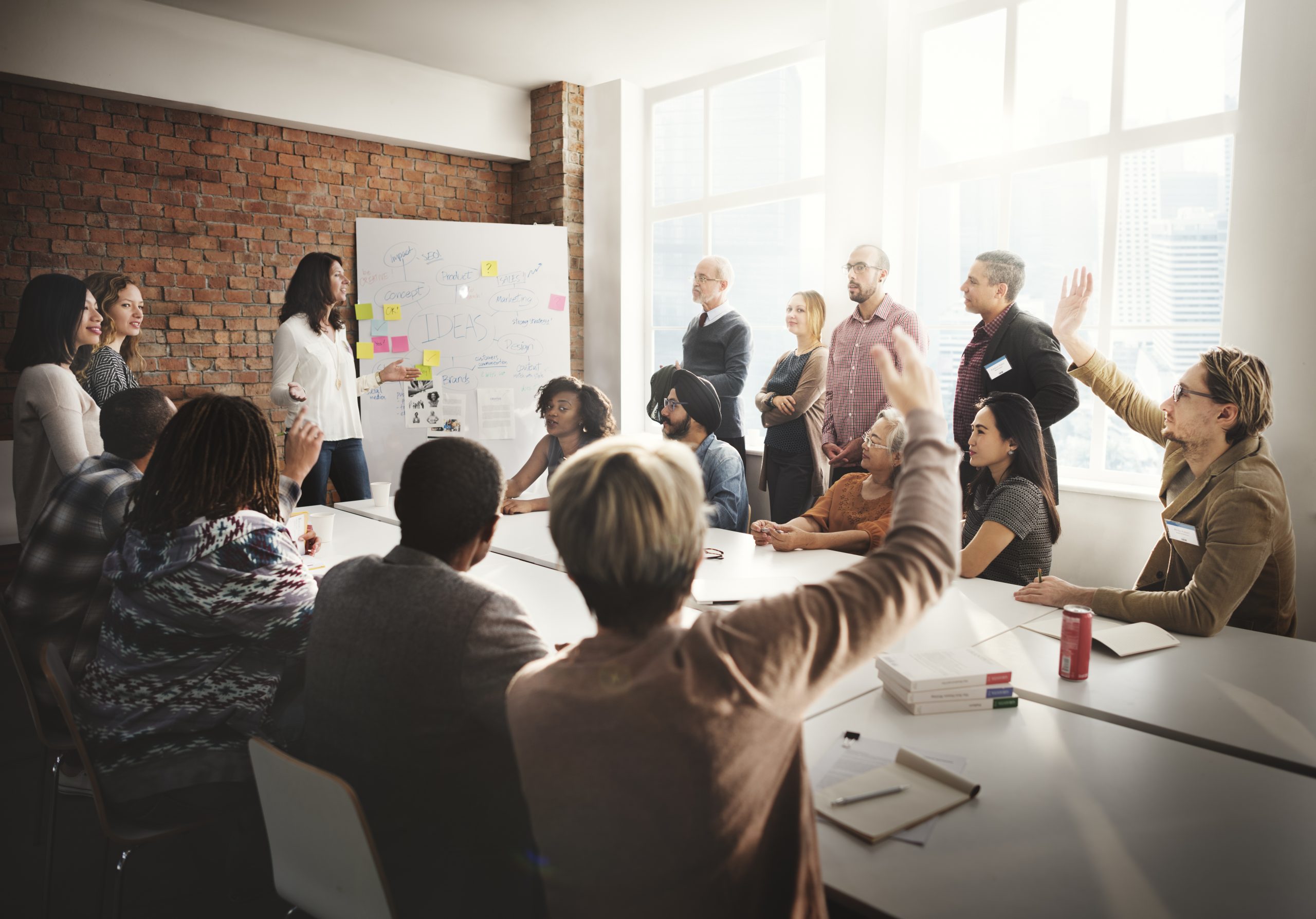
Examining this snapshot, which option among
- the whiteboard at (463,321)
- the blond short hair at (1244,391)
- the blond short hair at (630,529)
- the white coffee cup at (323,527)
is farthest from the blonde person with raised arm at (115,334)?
the blond short hair at (1244,391)

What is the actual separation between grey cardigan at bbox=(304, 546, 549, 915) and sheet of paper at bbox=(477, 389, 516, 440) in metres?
4.46

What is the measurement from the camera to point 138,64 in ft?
14.9

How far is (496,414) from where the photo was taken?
5801 mm

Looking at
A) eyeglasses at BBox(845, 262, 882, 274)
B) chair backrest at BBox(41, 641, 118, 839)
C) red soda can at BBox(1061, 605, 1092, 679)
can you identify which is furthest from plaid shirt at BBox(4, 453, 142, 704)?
eyeglasses at BBox(845, 262, 882, 274)

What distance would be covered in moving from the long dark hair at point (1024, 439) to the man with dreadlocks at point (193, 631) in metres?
2.00

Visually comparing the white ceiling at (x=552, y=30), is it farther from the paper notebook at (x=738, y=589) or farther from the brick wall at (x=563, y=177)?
the paper notebook at (x=738, y=589)

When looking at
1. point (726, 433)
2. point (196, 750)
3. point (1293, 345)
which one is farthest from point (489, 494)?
point (726, 433)

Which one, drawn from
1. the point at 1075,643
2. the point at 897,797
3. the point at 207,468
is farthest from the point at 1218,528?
the point at 207,468

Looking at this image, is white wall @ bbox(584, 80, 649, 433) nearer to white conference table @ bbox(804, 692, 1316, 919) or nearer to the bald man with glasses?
the bald man with glasses

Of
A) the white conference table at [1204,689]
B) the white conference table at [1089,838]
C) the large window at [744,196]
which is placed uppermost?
the large window at [744,196]

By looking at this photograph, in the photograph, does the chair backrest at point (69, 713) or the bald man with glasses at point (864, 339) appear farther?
the bald man with glasses at point (864, 339)

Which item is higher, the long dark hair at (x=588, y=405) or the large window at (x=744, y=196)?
the large window at (x=744, y=196)

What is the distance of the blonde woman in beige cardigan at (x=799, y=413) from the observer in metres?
4.60

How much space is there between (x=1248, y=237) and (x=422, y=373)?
4.53 meters
